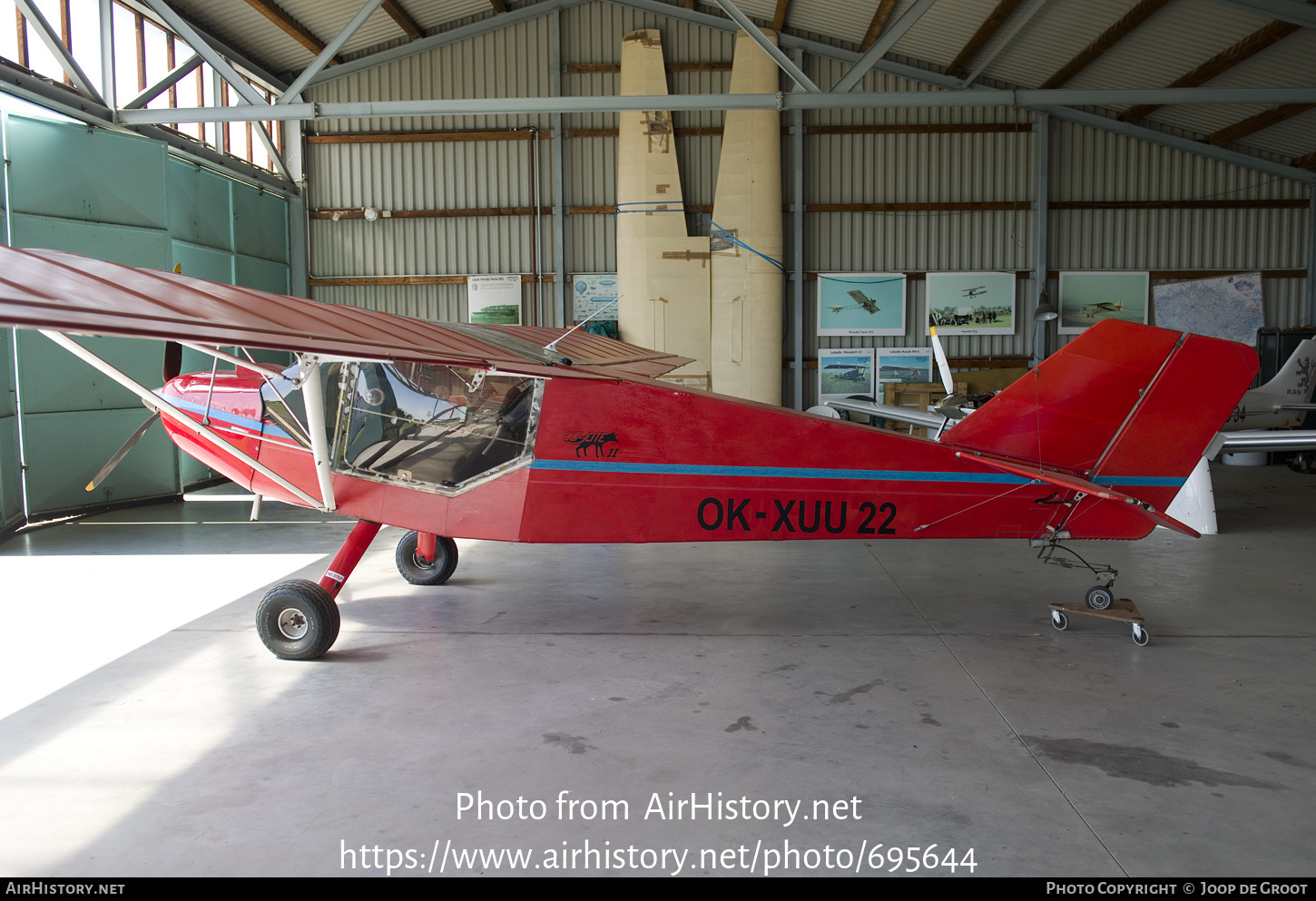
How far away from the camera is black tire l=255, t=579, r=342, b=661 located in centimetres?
501

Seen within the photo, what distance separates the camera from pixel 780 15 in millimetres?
15305

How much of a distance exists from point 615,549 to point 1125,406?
4.97m

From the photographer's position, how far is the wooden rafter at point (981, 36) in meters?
12.6

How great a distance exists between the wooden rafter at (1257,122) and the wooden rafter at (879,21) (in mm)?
6344

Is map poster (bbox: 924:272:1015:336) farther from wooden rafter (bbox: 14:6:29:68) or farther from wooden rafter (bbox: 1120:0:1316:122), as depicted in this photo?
wooden rafter (bbox: 14:6:29:68)

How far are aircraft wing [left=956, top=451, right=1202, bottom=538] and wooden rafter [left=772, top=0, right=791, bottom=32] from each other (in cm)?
1229

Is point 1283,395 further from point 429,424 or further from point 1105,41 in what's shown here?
point 429,424

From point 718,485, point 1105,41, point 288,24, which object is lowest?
point 718,485

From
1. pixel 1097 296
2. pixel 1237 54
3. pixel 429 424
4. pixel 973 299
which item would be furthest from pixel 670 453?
pixel 1097 296

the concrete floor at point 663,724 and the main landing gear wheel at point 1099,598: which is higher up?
the main landing gear wheel at point 1099,598

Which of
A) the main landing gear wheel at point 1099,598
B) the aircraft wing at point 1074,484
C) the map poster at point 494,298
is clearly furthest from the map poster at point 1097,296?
the aircraft wing at point 1074,484

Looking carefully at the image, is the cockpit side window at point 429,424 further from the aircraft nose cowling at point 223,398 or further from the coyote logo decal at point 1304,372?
the coyote logo decal at point 1304,372

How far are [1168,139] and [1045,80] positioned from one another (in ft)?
9.91

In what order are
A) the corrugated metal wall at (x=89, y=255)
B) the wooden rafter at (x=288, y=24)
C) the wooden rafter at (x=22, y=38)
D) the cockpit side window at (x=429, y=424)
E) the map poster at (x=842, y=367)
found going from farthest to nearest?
1. the map poster at (x=842, y=367)
2. the wooden rafter at (x=288, y=24)
3. the wooden rafter at (x=22, y=38)
4. the corrugated metal wall at (x=89, y=255)
5. the cockpit side window at (x=429, y=424)
